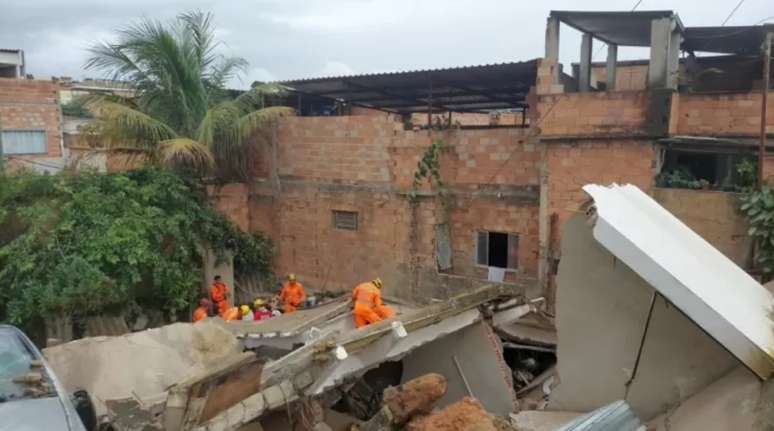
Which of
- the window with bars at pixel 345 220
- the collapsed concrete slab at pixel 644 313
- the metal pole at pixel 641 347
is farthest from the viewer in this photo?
the window with bars at pixel 345 220

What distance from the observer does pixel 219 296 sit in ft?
36.9

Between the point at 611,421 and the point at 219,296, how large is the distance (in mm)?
8515

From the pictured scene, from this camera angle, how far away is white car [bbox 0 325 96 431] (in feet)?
11.9

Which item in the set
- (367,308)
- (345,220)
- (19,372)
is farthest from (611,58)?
A: (19,372)

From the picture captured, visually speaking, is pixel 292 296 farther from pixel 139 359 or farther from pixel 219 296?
pixel 139 359

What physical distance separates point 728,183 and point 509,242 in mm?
3441

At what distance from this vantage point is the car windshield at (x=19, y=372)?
405 centimetres

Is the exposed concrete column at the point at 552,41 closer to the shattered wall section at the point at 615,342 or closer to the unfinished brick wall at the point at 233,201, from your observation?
the shattered wall section at the point at 615,342

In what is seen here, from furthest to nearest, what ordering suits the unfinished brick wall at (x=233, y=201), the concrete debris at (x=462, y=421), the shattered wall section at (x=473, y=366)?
the unfinished brick wall at (x=233, y=201) < the shattered wall section at (x=473, y=366) < the concrete debris at (x=462, y=421)

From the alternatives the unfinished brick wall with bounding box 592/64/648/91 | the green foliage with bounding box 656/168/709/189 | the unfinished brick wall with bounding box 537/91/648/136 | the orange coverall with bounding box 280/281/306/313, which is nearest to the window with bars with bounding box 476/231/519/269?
the unfinished brick wall with bounding box 537/91/648/136

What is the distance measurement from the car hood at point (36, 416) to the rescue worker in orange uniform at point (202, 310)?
6.01 metres

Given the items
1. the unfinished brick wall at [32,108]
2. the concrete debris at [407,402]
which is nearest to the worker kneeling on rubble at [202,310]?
the concrete debris at [407,402]

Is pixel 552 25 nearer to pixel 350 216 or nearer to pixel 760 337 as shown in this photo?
pixel 350 216

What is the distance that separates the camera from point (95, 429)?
5.00 metres
